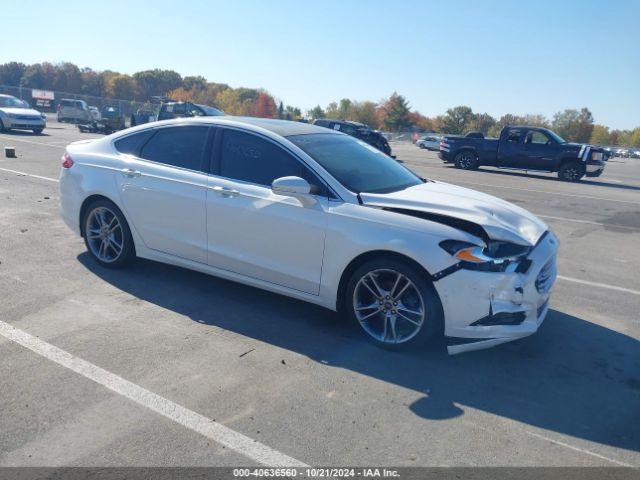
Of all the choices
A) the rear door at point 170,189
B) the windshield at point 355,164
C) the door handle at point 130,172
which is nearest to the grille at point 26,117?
the rear door at point 170,189

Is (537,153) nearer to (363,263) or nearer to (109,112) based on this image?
(363,263)

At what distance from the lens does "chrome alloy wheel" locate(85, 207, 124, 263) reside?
19.2 ft

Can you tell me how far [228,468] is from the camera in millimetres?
2941

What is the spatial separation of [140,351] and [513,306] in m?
2.74

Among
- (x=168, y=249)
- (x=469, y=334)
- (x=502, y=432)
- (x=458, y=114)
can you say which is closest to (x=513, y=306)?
(x=469, y=334)

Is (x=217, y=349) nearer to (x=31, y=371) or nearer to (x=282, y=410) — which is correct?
(x=282, y=410)

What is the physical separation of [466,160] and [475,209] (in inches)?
751

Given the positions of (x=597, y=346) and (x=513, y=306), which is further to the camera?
(x=597, y=346)

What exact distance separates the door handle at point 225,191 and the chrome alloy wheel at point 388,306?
138cm

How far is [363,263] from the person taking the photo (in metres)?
4.45

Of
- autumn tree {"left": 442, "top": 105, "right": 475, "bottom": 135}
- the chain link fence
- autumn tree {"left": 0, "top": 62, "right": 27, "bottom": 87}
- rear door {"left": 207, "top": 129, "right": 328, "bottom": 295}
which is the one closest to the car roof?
rear door {"left": 207, "top": 129, "right": 328, "bottom": 295}

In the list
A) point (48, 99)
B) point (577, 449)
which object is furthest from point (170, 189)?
point (48, 99)

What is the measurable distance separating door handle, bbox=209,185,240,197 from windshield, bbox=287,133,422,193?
687mm

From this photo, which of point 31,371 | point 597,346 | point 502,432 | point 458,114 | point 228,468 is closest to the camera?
point 228,468
